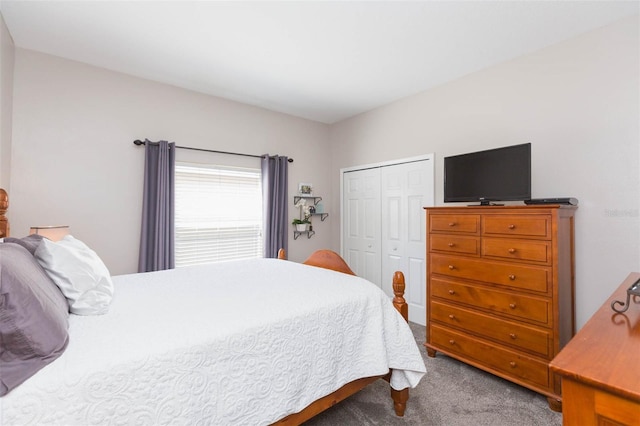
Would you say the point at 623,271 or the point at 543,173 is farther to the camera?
the point at 543,173

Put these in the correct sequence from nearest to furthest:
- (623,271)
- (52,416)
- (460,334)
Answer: (52,416) → (623,271) → (460,334)

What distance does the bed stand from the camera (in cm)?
96

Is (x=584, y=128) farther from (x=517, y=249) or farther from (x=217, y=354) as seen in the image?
(x=217, y=354)

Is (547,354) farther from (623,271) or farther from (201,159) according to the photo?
(201,159)

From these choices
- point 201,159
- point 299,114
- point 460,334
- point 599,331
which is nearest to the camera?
point 599,331

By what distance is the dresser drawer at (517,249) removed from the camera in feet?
6.73

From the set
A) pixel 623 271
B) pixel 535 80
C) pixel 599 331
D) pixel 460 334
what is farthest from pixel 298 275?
pixel 535 80

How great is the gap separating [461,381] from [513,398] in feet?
1.12

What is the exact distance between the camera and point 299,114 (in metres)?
4.32

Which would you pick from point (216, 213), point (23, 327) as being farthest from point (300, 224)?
point (23, 327)

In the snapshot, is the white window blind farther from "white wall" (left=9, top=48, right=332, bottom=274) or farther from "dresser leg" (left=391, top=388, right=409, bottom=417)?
"dresser leg" (left=391, top=388, right=409, bottom=417)

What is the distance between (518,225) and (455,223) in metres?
0.47

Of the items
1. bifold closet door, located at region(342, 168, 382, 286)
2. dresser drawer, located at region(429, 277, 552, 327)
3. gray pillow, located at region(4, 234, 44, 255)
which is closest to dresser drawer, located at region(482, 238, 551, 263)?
dresser drawer, located at region(429, 277, 552, 327)

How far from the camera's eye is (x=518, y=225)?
7.11 ft
